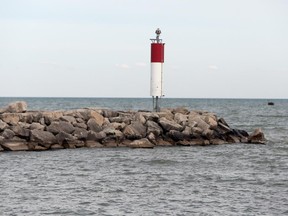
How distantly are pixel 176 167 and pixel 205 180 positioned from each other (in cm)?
295

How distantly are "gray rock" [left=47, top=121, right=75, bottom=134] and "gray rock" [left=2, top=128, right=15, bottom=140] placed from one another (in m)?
1.51

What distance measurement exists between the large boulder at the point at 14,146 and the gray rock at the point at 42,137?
16.5 inches

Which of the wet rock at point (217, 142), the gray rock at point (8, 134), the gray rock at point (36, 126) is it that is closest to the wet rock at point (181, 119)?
the wet rock at point (217, 142)

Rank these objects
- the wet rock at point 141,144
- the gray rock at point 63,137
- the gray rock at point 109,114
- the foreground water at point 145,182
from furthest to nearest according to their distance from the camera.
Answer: the gray rock at point 109,114
the wet rock at point 141,144
the gray rock at point 63,137
the foreground water at point 145,182

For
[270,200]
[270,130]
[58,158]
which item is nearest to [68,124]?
[58,158]

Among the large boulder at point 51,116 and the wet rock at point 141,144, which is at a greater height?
the large boulder at point 51,116

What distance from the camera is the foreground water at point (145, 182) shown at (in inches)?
589

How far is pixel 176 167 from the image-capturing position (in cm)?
2180

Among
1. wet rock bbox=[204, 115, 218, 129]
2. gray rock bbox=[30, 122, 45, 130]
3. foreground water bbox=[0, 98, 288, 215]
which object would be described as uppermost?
wet rock bbox=[204, 115, 218, 129]

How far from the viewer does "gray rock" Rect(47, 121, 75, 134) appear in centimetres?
2639

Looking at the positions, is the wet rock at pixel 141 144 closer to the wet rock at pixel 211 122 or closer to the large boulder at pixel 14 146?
the wet rock at pixel 211 122

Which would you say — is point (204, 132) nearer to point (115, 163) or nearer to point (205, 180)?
point (115, 163)

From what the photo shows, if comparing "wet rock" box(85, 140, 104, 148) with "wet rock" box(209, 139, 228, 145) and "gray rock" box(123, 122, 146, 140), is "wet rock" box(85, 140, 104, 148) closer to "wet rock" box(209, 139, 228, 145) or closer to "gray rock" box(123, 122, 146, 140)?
"gray rock" box(123, 122, 146, 140)

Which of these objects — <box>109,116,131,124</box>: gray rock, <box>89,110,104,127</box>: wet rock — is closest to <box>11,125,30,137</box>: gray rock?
<box>89,110,104,127</box>: wet rock
